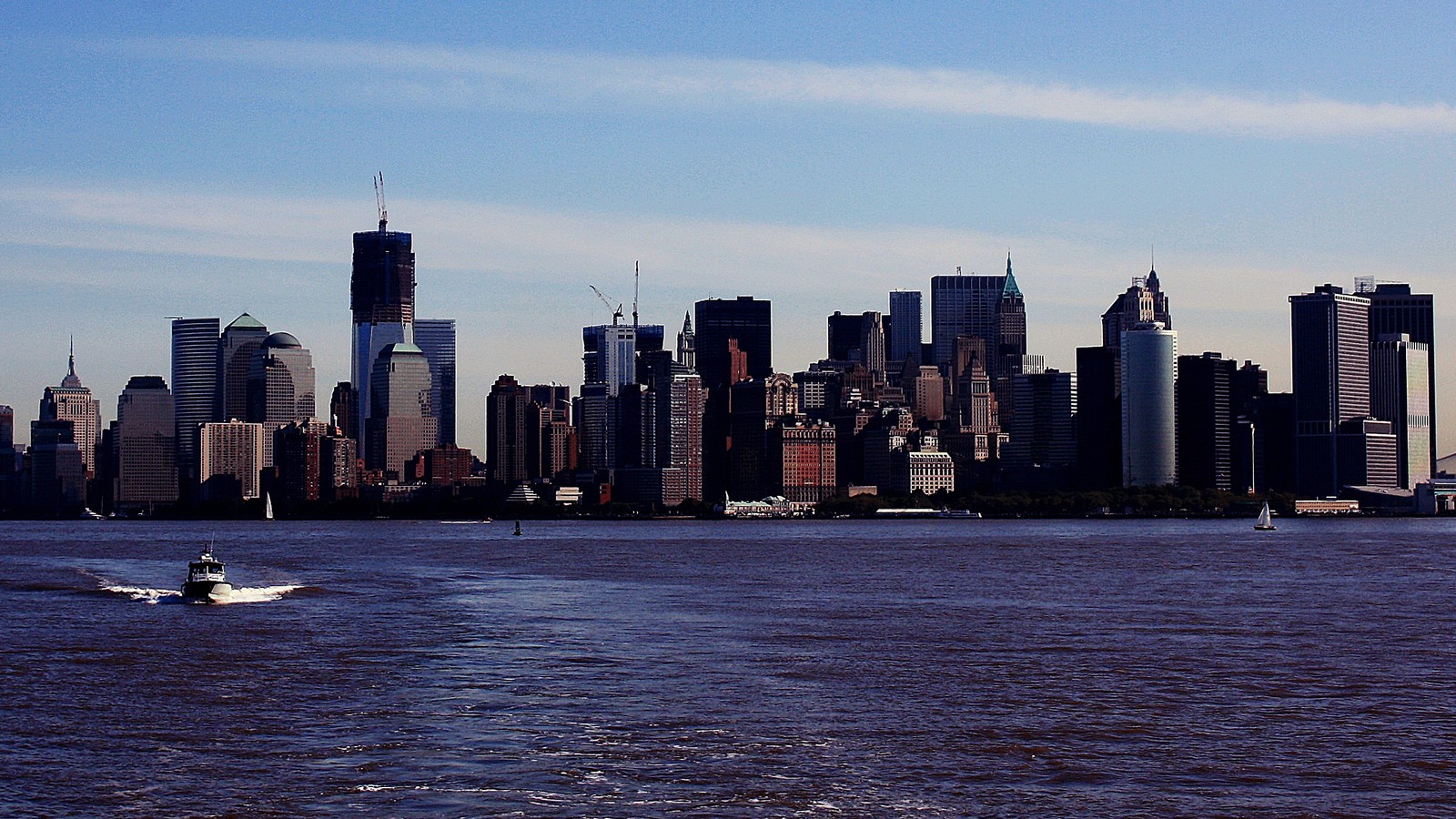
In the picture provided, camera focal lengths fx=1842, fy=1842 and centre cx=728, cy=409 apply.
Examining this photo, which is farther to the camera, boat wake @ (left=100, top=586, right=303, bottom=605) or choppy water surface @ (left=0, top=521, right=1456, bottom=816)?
boat wake @ (left=100, top=586, right=303, bottom=605)

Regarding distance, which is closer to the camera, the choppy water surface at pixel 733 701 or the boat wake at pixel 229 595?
the choppy water surface at pixel 733 701

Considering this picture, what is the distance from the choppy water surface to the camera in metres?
32.2

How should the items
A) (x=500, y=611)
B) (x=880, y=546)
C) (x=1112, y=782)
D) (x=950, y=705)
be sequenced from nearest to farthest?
(x=1112, y=782)
(x=950, y=705)
(x=500, y=611)
(x=880, y=546)

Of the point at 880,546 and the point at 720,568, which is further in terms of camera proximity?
the point at 880,546

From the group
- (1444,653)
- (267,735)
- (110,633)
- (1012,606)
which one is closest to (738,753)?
(267,735)

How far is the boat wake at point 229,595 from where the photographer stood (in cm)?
7750

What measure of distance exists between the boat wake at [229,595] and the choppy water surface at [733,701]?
0.97 ft

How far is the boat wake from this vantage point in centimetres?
7750

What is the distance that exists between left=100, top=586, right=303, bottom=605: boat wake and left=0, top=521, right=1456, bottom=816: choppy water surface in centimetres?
30

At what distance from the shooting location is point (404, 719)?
131ft

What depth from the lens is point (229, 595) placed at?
76750 mm

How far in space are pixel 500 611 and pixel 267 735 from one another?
31777 millimetres

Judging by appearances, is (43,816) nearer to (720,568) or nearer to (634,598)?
(634,598)

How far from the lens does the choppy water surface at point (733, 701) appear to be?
1266 inches
